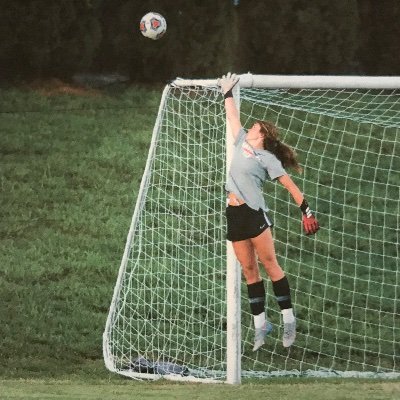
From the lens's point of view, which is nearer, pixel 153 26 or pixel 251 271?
pixel 251 271

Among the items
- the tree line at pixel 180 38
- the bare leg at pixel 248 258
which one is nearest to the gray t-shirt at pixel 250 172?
the bare leg at pixel 248 258

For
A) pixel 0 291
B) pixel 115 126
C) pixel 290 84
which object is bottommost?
pixel 0 291

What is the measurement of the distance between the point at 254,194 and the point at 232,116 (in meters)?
0.48

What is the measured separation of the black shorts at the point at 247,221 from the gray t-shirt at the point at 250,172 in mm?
35

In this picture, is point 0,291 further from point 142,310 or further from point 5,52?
point 5,52

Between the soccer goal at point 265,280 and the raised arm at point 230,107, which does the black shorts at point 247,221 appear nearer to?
the raised arm at point 230,107

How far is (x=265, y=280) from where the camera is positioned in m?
9.23

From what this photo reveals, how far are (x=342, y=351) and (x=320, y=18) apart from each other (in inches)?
262

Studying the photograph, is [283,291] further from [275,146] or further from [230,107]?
[230,107]

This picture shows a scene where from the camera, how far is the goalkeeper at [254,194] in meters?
6.44

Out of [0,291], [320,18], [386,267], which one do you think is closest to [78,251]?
[0,291]

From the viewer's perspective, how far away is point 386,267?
10133 millimetres

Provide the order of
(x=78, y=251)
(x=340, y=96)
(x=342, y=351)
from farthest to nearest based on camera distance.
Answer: (x=340, y=96), (x=78, y=251), (x=342, y=351)

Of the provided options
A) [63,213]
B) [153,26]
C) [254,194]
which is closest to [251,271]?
[254,194]
